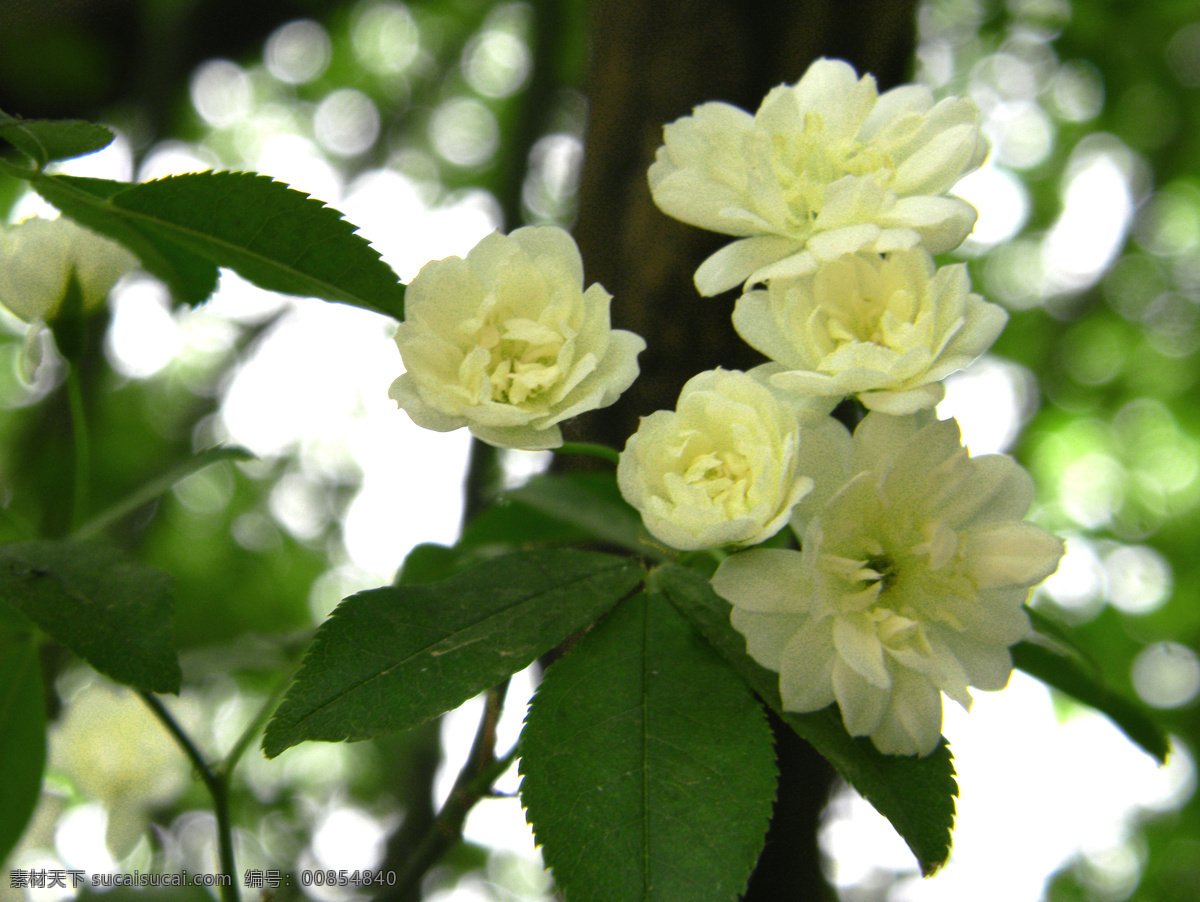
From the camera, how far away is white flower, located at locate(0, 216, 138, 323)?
1035mm

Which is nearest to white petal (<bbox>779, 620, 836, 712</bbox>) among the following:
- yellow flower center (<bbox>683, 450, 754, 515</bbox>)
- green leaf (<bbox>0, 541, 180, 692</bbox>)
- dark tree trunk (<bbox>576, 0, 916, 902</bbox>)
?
yellow flower center (<bbox>683, 450, 754, 515</bbox>)

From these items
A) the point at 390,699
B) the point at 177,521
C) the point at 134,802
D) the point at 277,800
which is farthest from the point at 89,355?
the point at 177,521

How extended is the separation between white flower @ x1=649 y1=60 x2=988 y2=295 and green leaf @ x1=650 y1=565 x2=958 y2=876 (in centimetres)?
32

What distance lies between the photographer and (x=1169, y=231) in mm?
5043

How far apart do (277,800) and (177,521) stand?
7.73ft

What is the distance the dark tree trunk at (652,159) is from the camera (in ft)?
4.47

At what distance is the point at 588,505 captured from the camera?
3.61 ft

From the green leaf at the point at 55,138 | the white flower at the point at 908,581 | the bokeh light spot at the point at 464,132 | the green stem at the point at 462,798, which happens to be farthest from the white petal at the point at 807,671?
the bokeh light spot at the point at 464,132

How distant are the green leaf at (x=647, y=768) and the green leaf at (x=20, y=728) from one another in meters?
0.74

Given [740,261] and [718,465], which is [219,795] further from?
[740,261]

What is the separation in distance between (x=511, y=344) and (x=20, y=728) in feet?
2.74

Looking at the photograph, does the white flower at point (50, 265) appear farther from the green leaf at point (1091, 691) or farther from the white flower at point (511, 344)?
the green leaf at point (1091, 691)

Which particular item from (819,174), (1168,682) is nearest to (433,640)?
(819,174)

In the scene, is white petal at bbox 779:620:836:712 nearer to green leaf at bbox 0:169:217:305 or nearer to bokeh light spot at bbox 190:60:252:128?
green leaf at bbox 0:169:217:305
